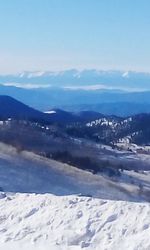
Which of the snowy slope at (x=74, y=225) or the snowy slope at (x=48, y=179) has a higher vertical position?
the snowy slope at (x=74, y=225)

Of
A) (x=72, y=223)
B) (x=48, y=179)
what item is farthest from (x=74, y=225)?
(x=48, y=179)

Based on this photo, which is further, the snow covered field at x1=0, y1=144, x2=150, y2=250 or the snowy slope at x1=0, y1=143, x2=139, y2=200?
the snowy slope at x1=0, y1=143, x2=139, y2=200

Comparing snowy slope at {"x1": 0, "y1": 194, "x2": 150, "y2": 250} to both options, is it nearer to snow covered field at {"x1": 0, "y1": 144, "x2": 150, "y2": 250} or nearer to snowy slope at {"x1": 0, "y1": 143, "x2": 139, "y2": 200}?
snow covered field at {"x1": 0, "y1": 144, "x2": 150, "y2": 250}

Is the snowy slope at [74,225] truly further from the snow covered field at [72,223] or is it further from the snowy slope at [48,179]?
the snowy slope at [48,179]

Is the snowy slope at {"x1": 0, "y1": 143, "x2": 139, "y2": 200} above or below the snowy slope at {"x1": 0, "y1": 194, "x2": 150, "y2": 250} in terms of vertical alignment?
below

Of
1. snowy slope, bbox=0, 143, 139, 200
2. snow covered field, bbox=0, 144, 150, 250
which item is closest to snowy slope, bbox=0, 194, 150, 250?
snow covered field, bbox=0, 144, 150, 250

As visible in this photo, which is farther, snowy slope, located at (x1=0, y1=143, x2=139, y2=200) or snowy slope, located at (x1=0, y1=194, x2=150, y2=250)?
snowy slope, located at (x1=0, y1=143, x2=139, y2=200)

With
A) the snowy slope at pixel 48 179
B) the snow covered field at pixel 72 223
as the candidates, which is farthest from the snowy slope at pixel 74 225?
the snowy slope at pixel 48 179

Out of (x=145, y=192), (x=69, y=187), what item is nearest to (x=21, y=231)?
(x=69, y=187)

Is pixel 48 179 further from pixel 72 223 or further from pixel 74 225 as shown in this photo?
pixel 74 225
